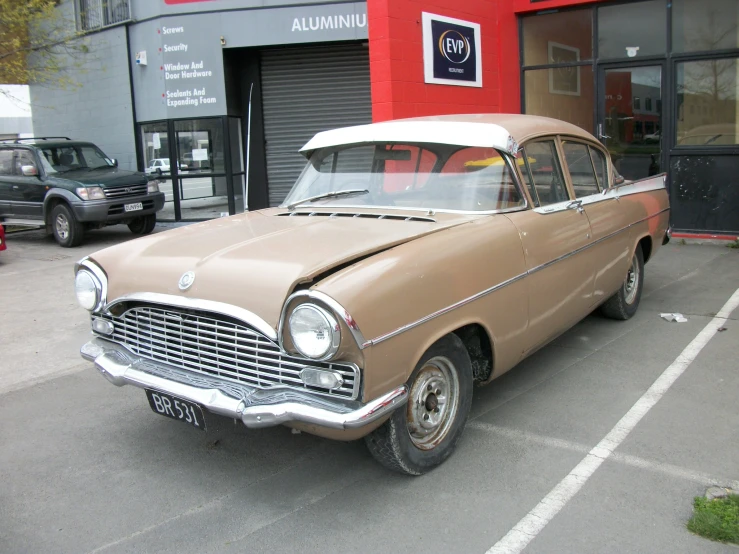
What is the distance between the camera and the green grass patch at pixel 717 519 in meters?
2.95

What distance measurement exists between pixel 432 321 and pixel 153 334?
4.63 feet

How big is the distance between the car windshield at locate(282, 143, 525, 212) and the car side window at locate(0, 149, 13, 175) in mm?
9469

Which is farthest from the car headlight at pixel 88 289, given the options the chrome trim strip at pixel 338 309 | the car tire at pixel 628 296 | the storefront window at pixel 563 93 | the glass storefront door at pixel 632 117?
the storefront window at pixel 563 93

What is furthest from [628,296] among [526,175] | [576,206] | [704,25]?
[704,25]

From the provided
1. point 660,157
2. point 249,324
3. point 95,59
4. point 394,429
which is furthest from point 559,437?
point 95,59

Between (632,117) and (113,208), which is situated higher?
(632,117)

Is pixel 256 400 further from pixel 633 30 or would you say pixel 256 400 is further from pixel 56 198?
pixel 56 198

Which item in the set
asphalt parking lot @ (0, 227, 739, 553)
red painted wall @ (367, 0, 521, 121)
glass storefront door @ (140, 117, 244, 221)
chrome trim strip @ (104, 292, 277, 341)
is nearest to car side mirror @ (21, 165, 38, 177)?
glass storefront door @ (140, 117, 244, 221)

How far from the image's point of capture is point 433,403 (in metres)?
3.57

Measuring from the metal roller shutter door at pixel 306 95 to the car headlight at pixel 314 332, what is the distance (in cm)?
1039

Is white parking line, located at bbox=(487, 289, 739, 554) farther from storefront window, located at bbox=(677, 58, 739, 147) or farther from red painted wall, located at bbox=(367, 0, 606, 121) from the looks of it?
storefront window, located at bbox=(677, 58, 739, 147)

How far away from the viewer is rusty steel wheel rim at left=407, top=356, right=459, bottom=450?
136 inches

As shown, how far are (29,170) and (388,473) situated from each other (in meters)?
10.4

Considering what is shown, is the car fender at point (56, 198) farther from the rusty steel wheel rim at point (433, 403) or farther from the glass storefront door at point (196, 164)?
the rusty steel wheel rim at point (433, 403)
